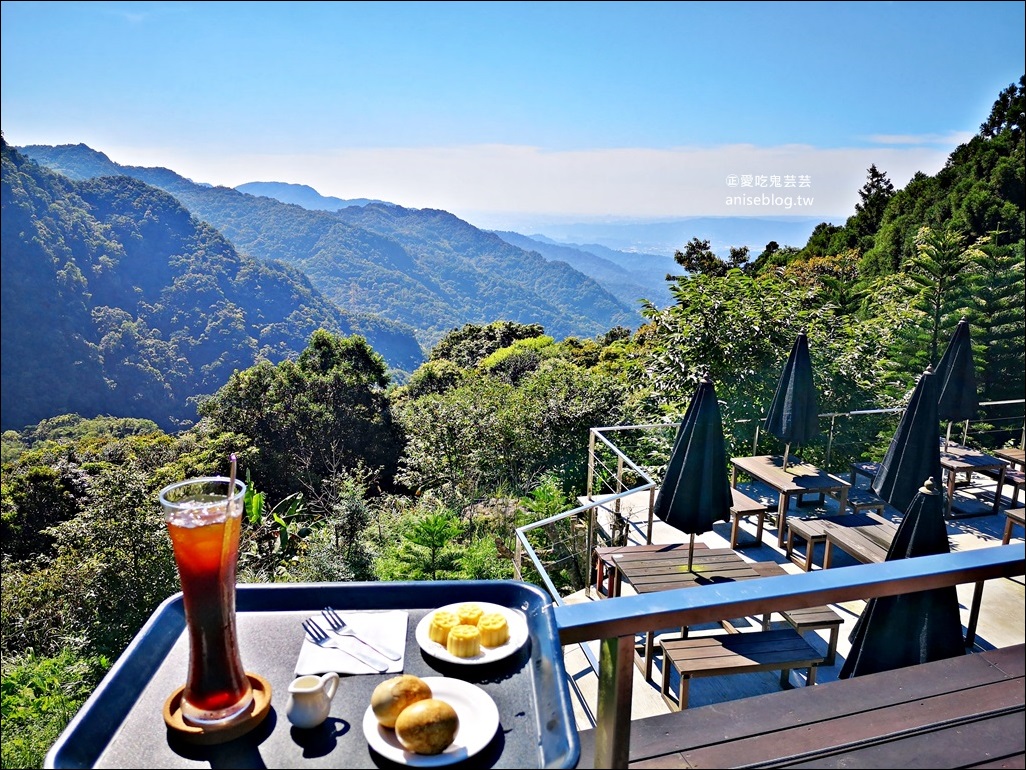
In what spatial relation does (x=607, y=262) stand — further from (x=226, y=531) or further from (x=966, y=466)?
(x=226, y=531)

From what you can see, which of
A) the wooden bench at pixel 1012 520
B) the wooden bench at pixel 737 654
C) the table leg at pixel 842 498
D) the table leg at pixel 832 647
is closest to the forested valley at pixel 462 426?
the table leg at pixel 842 498

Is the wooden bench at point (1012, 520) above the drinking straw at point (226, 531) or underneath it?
underneath

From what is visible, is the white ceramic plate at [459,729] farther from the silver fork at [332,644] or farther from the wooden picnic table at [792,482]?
the wooden picnic table at [792,482]

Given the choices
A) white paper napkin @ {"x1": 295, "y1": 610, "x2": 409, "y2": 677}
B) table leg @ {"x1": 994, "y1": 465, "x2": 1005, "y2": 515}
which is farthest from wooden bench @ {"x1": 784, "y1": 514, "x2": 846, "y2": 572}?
white paper napkin @ {"x1": 295, "y1": 610, "x2": 409, "y2": 677}

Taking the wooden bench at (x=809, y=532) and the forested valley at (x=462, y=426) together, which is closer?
the wooden bench at (x=809, y=532)

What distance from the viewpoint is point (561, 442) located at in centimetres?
1048

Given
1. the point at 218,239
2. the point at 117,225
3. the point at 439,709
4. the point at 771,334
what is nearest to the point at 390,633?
the point at 439,709

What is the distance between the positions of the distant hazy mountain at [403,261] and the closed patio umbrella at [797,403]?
5894cm

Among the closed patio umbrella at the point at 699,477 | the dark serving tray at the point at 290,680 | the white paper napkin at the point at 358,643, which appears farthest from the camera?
the closed patio umbrella at the point at 699,477

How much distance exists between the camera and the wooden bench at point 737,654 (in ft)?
9.50

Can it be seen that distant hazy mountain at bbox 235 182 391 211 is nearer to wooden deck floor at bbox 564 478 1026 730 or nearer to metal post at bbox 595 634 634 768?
wooden deck floor at bbox 564 478 1026 730

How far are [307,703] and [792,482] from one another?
4.59 meters

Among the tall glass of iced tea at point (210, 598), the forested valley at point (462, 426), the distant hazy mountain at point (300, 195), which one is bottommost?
the forested valley at point (462, 426)

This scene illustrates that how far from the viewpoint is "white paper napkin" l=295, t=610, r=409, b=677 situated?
86 cm
